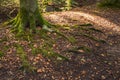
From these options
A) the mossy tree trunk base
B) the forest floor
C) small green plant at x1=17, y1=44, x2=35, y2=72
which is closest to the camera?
the forest floor

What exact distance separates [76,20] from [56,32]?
5.70 ft

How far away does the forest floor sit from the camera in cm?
624

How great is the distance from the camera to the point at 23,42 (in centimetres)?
736

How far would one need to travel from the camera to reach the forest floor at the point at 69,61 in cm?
624

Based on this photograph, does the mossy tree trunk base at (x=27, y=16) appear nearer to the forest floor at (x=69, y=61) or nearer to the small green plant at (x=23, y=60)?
the forest floor at (x=69, y=61)

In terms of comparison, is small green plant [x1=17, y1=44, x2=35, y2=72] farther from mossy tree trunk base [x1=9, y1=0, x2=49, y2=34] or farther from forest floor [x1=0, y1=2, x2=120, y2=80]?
mossy tree trunk base [x1=9, y1=0, x2=49, y2=34]

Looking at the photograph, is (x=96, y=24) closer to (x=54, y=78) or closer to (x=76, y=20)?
(x=76, y=20)

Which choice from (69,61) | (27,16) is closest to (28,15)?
(27,16)

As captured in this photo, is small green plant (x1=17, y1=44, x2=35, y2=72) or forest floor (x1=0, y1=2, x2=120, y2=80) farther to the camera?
small green plant (x1=17, y1=44, x2=35, y2=72)

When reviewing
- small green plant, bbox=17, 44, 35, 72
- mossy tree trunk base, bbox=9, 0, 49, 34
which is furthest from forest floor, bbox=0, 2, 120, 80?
mossy tree trunk base, bbox=9, 0, 49, 34

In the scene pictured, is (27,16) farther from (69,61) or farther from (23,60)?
(69,61)

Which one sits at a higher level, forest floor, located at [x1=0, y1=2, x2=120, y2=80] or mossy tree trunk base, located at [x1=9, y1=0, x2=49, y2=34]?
mossy tree trunk base, located at [x1=9, y1=0, x2=49, y2=34]

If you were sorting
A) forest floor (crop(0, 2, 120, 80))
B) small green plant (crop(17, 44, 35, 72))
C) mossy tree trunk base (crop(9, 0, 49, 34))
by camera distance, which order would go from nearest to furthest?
forest floor (crop(0, 2, 120, 80)) < small green plant (crop(17, 44, 35, 72)) < mossy tree trunk base (crop(9, 0, 49, 34))

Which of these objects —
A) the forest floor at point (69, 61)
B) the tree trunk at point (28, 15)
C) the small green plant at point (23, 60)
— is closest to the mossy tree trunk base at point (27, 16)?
the tree trunk at point (28, 15)
